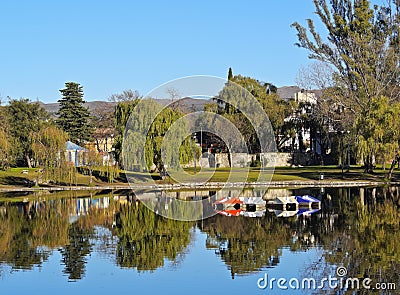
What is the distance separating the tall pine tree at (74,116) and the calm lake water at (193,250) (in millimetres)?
42985

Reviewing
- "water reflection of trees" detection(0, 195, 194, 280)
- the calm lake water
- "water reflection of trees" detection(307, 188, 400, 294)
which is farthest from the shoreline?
the calm lake water

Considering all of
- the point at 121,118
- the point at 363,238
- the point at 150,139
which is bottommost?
the point at 363,238

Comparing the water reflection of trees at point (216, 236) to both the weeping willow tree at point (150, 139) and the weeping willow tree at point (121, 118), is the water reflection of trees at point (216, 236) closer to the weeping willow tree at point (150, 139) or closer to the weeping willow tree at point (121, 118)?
the weeping willow tree at point (150, 139)

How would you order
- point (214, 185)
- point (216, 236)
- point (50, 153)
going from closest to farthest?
1. point (216, 236)
2. point (50, 153)
3. point (214, 185)

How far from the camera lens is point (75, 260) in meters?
20.3

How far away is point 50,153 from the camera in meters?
46.1

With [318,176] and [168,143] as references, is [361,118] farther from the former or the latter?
[168,143]

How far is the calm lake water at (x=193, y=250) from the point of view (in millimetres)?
16875

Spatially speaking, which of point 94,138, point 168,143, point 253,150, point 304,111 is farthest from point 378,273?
point 94,138

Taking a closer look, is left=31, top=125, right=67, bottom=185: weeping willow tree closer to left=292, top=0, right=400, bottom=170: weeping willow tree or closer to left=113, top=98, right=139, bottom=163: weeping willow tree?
left=113, top=98, right=139, bottom=163: weeping willow tree

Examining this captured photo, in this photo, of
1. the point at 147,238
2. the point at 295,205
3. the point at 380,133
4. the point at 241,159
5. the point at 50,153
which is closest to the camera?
the point at 147,238

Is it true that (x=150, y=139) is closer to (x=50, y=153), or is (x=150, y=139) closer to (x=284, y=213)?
(x=50, y=153)

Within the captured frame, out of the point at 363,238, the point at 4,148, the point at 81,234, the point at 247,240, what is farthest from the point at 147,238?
the point at 4,148

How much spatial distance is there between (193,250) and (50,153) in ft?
85.4
